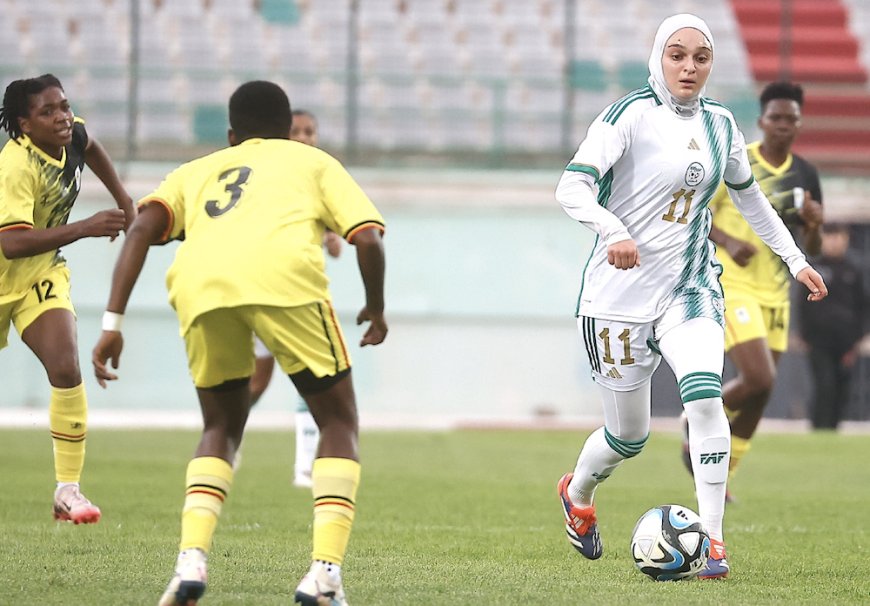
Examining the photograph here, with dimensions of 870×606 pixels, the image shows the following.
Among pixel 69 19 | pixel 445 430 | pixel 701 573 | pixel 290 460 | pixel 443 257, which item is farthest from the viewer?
pixel 69 19

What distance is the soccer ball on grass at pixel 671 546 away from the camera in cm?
646

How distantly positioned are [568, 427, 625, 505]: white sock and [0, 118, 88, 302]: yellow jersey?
3.06 m

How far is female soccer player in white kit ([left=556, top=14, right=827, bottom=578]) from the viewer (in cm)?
669

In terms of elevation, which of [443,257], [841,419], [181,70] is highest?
[181,70]

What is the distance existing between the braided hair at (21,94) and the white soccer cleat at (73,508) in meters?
1.93

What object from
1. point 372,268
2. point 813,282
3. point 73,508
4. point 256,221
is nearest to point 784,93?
point 813,282

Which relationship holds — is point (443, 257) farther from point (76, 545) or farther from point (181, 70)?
point (76, 545)

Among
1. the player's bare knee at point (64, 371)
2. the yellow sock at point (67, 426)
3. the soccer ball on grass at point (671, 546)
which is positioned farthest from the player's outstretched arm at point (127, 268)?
the yellow sock at point (67, 426)

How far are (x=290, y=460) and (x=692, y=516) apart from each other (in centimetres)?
745

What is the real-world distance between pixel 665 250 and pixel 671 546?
4.42 ft

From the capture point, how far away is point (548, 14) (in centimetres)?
2467

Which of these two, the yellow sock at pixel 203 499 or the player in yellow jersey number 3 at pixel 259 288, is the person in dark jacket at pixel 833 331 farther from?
the yellow sock at pixel 203 499

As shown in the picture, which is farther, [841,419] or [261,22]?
[261,22]

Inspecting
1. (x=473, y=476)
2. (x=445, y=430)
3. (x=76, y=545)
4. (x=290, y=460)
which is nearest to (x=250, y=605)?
(x=76, y=545)
